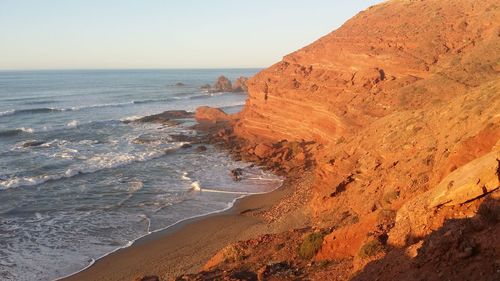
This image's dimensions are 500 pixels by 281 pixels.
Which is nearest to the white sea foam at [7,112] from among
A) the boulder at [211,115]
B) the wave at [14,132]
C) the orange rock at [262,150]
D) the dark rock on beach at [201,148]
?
the wave at [14,132]

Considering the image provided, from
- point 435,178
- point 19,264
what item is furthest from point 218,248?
point 435,178

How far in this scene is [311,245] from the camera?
1528 centimetres

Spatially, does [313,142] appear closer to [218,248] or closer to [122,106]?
[218,248]

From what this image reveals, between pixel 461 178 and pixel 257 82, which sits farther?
pixel 257 82

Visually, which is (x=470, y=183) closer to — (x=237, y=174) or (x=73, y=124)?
(x=237, y=174)

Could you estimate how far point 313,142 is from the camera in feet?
123

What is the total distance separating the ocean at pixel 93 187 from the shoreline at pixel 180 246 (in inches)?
24.9

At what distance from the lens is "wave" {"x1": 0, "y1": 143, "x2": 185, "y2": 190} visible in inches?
1278

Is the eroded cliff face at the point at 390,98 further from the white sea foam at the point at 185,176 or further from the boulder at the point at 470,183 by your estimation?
the white sea foam at the point at 185,176

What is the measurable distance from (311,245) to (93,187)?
806 inches

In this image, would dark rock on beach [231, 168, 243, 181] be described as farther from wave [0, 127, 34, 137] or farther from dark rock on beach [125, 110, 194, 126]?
wave [0, 127, 34, 137]

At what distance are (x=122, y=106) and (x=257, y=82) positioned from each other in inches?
1495

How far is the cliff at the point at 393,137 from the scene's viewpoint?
10.8 meters

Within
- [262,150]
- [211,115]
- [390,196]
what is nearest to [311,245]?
[390,196]
